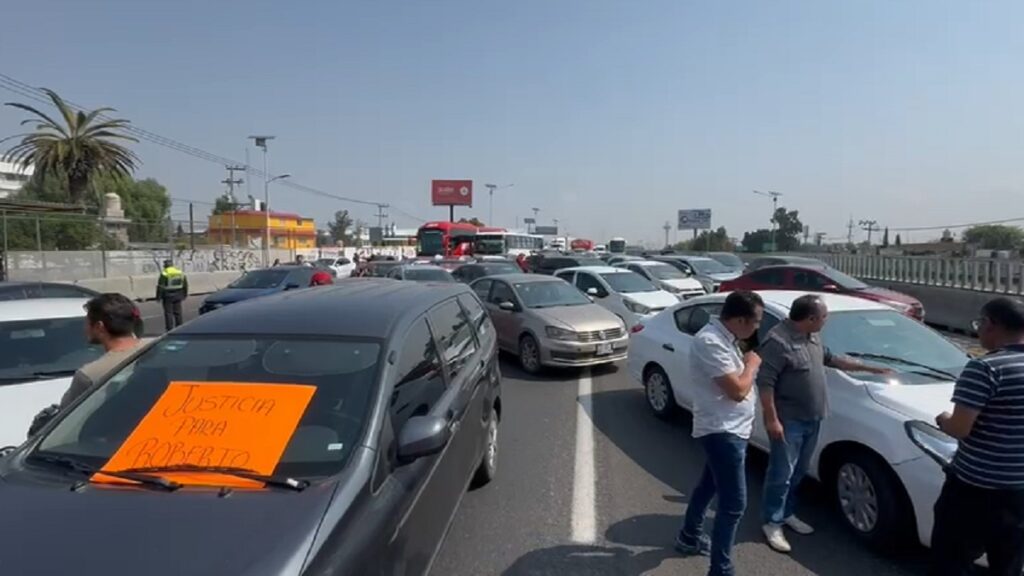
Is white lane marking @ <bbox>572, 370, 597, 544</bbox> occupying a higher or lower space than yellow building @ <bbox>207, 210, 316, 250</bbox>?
lower

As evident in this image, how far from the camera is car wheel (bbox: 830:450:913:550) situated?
3330 mm

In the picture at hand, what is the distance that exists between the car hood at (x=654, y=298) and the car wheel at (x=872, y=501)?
7.48 meters

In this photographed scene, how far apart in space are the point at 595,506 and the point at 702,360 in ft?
5.52

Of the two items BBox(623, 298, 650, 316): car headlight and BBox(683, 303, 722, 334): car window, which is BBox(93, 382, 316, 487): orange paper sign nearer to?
BBox(683, 303, 722, 334): car window

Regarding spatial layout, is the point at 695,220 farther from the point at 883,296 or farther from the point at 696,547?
the point at 696,547

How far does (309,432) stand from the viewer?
7.75ft

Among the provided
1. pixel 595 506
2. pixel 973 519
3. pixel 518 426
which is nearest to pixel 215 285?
pixel 518 426

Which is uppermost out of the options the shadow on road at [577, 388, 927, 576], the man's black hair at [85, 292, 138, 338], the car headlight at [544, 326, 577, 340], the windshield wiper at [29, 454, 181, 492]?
the man's black hair at [85, 292, 138, 338]

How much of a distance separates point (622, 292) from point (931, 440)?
29.3ft

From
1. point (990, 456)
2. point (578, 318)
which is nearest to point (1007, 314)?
point (990, 456)

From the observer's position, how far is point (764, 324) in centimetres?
476

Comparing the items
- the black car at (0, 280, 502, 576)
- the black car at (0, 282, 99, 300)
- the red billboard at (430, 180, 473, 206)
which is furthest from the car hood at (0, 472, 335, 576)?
the red billboard at (430, 180, 473, 206)

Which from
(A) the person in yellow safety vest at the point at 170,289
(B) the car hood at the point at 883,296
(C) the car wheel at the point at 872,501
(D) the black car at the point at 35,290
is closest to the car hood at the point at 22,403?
(D) the black car at the point at 35,290

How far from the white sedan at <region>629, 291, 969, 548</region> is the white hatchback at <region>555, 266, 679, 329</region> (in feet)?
20.1
